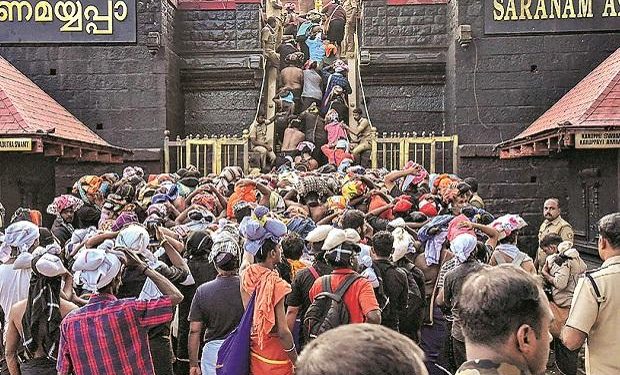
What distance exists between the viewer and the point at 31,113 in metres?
12.9

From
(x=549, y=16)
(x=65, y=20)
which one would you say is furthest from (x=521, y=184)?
(x=65, y=20)

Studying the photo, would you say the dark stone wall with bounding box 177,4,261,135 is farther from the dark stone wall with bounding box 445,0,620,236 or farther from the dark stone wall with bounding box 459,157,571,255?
the dark stone wall with bounding box 459,157,571,255

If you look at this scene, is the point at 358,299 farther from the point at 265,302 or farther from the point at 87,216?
the point at 87,216

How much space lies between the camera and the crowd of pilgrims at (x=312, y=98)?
1566 centimetres

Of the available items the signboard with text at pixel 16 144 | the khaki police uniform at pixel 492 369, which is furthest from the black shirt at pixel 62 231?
the khaki police uniform at pixel 492 369

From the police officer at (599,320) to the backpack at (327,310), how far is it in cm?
136

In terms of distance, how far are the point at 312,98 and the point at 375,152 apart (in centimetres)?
291

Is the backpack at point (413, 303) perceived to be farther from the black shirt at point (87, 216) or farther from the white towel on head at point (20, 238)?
the black shirt at point (87, 216)

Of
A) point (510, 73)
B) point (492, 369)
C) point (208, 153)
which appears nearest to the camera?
point (492, 369)

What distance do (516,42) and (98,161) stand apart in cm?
837

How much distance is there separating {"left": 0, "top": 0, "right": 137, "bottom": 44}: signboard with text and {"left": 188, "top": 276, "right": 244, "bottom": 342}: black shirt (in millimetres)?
11589

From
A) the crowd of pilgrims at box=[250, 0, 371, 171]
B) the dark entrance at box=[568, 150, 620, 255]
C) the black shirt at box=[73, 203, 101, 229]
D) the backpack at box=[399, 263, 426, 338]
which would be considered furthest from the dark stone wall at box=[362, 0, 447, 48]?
the backpack at box=[399, 263, 426, 338]

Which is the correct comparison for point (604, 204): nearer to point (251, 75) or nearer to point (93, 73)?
point (251, 75)

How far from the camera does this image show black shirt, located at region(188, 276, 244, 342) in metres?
4.80
